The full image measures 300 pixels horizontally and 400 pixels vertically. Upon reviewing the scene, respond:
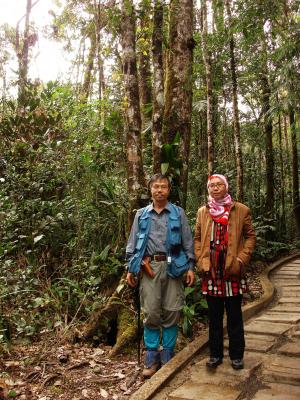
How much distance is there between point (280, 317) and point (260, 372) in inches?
88.3

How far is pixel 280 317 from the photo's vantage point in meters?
6.36

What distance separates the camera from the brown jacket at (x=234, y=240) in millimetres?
4141

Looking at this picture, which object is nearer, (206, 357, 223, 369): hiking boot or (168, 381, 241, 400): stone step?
(168, 381, 241, 400): stone step

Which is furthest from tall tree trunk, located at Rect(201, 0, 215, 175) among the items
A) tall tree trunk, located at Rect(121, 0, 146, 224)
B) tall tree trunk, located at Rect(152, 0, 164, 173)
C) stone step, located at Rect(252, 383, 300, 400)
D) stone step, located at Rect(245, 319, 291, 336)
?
stone step, located at Rect(252, 383, 300, 400)

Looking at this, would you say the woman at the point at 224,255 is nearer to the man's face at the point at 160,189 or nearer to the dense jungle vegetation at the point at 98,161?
the man's face at the point at 160,189

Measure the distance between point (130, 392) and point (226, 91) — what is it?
11693mm

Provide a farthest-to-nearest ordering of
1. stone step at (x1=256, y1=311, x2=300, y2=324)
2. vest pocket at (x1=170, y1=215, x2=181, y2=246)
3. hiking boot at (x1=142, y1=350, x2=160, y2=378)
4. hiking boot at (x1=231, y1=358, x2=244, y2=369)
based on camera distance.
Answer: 1. stone step at (x1=256, y1=311, x2=300, y2=324)
2. vest pocket at (x1=170, y1=215, x2=181, y2=246)
3. hiking boot at (x1=142, y1=350, x2=160, y2=378)
4. hiking boot at (x1=231, y1=358, x2=244, y2=369)

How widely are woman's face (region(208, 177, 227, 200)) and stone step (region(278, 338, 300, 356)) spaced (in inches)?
76.5

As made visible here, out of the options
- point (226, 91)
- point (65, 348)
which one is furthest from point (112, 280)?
point (226, 91)

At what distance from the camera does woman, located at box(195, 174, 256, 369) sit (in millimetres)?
4199

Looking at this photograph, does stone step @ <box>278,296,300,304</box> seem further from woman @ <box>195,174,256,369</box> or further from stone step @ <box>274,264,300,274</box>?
woman @ <box>195,174,256,369</box>

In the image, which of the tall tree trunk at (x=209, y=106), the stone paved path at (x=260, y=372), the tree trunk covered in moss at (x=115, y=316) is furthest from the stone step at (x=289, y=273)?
the tree trunk covered in moss at (x=115, y=316)

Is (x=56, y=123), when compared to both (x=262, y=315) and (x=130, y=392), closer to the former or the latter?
→ (x=262, y=315)

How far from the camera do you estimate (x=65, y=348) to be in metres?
5.22
